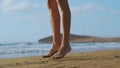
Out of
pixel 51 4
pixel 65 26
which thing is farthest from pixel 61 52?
pixel 51 4

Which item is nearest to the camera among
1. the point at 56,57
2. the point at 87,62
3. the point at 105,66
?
the point at 105,66

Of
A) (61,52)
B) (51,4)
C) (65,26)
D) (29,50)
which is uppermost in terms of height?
(51,4)

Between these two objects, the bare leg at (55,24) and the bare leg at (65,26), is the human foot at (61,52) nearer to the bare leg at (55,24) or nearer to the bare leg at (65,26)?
the bare leg at (65,26)

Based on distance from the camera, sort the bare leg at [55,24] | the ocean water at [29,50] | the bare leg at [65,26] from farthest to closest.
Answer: the ocean water at [29,50] < the bare leg at [55,24] < the bare leg at [65,26]

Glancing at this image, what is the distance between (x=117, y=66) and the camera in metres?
3.99

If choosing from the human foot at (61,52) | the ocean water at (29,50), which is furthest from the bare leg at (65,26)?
the ocean water at (29,50)

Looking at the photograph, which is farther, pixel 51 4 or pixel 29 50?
pixel 29 50

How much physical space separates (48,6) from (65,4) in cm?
55

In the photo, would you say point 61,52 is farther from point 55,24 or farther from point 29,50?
point 29,50

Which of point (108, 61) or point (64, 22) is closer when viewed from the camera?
point (108, 61)

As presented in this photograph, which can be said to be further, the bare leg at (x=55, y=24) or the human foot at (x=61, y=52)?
the bare leg at (x=55, y=24)

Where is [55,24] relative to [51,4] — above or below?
below

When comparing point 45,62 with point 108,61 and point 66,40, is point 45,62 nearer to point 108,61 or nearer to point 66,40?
point 66,40

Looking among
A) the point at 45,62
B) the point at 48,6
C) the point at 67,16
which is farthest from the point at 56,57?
the point at 48,6
